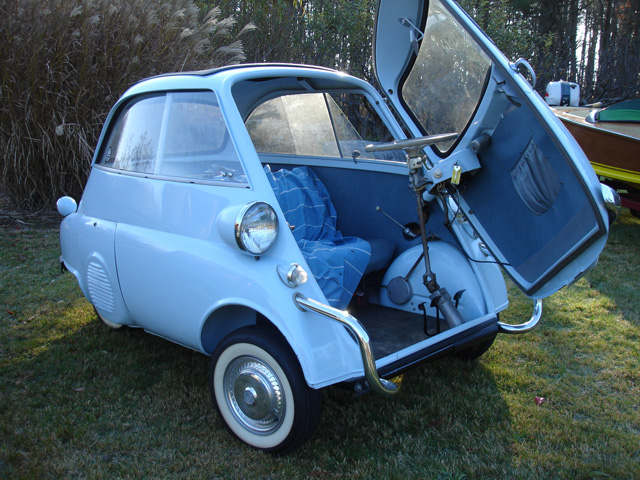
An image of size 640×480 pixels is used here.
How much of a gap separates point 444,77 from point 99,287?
242cm

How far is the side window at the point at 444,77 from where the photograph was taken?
2785 mm

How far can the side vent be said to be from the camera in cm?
331

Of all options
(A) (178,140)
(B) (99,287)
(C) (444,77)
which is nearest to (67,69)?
(B) (99,287)

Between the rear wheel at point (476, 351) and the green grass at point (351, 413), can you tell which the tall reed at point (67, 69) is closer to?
the green grass at point (351, 413)

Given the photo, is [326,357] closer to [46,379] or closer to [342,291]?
[342,291]

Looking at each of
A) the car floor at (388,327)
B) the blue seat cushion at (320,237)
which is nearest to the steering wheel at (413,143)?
the blue seat cushion at (320,237)

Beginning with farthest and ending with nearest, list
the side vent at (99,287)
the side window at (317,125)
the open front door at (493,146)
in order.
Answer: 1. the side window at (317,125)
2. the side vent at (99,287)
3. the open front door at (493,146)

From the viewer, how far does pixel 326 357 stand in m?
2.34

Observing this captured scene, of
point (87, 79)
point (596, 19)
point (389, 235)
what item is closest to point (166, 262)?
point (389, 235)

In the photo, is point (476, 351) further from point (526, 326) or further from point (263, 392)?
point (263, 392)

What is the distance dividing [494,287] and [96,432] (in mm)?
2352

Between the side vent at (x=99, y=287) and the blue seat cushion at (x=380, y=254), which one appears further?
the blue seat cushion at (x=380, y=254)

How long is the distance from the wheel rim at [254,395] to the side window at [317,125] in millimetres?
1908

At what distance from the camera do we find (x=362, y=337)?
214 centimetres
